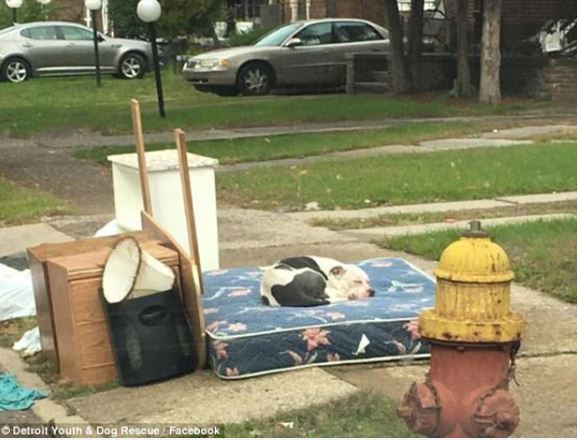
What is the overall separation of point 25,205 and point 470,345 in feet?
24.9

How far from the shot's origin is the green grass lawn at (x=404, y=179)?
35.6 feet

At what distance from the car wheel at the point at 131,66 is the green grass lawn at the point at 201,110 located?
528cm

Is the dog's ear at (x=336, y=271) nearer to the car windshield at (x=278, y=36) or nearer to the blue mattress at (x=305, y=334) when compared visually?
the blue mattress at (x=305, y=334)

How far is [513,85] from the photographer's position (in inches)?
856

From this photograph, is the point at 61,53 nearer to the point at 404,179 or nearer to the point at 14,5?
the point at 14,5

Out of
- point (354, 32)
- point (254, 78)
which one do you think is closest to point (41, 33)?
point (254, 78)

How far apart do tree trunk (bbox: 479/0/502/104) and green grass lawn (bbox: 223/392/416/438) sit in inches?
595

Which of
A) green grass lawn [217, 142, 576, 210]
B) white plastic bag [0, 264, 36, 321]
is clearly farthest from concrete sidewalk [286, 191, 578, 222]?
white plastic bag [0, 264, 36, 321]

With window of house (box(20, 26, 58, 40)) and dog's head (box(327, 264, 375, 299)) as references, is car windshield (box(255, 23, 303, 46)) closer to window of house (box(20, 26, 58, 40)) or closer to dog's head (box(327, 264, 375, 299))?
window of house (box(20, 26, 58, 40))

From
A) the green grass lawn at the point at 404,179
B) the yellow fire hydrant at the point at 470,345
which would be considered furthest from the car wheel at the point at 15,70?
the yellow fire hydrant at the point at 470,345

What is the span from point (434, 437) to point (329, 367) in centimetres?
163

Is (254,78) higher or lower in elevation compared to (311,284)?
lower

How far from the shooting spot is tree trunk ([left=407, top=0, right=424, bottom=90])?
2206cm

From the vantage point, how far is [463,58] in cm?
2064
